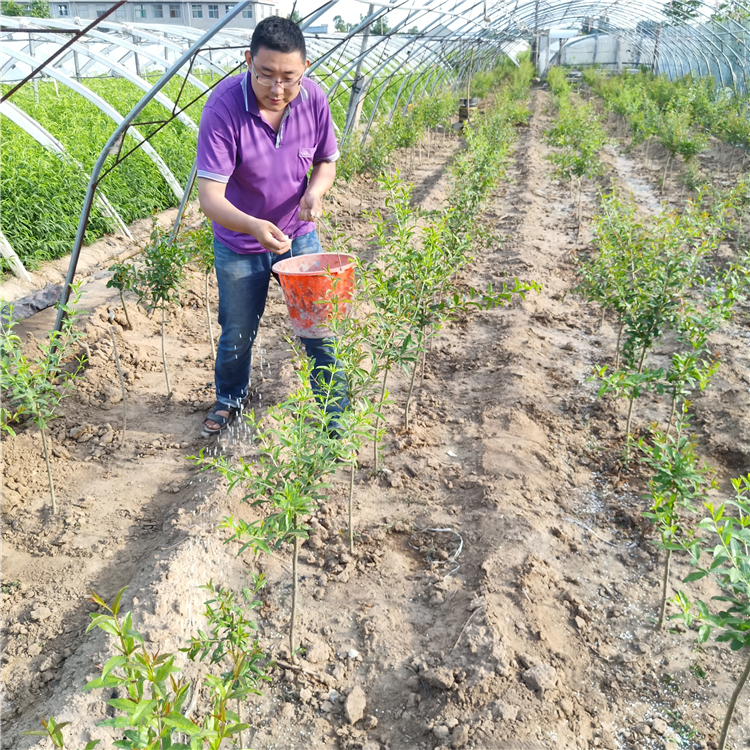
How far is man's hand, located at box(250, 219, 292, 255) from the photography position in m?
2.84

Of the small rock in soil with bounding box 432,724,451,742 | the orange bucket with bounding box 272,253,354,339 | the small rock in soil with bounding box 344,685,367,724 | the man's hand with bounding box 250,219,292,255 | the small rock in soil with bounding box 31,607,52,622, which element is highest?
the man's hand with bounding box 250,219,292,255

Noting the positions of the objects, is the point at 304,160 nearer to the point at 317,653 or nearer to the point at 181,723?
the point at 317,653

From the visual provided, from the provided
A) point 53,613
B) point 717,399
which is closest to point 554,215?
point 717,399

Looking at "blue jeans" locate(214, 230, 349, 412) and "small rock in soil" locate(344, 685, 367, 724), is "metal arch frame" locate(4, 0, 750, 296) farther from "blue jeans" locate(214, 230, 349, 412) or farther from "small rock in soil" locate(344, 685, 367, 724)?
"small rock in soil" locate(344, 685, 367, 724)

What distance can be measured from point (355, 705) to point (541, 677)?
0.66m

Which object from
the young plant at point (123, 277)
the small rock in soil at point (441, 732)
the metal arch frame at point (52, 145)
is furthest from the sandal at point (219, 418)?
the metal arch frame at point (52, 145)

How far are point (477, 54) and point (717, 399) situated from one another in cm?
2326

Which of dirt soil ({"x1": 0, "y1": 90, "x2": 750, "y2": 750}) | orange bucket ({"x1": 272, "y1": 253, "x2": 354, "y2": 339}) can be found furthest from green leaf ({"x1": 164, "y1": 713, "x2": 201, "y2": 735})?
orange bucket ({"x1": 272, "y1": 253, "x2": 354, "y2": 339})

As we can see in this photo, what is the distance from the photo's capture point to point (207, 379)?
4.51 meters

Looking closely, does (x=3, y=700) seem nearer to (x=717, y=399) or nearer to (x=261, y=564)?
(x=261, y=564)

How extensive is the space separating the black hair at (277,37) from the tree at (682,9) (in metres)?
18.1

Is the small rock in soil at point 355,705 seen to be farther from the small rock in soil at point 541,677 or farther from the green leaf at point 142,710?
the green leaf at point 142,710

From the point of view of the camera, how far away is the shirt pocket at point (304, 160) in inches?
125

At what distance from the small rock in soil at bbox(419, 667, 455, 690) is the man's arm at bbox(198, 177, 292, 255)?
185cm
